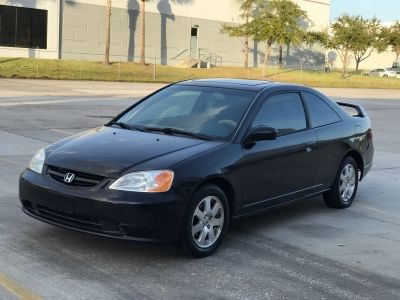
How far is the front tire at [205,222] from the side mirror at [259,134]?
656 mm

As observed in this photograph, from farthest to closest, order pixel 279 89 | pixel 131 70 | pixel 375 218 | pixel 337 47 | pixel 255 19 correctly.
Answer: pixel 337 47, pixel 255 19, pixel 131 70, pixel 375 218, pixel 279 89

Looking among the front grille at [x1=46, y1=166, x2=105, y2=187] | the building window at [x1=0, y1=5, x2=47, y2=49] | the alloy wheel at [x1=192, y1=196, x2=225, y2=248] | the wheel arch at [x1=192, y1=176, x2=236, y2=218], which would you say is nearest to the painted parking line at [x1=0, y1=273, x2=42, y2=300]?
the front grille at [x1=46, y1=166, x2=105, y2=187]

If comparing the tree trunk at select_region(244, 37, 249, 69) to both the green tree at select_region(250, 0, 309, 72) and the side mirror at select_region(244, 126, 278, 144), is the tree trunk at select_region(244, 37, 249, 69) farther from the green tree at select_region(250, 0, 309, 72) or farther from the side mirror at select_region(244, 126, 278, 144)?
the side mirror at select_region(244, 126, 278, 144)

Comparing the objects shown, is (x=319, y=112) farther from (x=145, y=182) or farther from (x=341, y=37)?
(x=341, y=37)

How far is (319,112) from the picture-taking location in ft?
23.0

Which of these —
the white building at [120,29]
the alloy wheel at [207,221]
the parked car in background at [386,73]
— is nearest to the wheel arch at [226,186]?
the alloy wheel at [207,221]

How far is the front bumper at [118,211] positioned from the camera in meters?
4.80

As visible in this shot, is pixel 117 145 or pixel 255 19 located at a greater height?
pixel 255 19

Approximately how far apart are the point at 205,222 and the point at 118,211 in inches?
33.2

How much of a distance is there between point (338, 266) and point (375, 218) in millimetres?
1999

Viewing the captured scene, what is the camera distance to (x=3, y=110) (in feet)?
52.1

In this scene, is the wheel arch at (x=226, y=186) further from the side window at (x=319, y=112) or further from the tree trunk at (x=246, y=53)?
the tree trunk at (x=246, y=53)

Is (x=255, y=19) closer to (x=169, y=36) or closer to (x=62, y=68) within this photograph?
(x=169, y=36)

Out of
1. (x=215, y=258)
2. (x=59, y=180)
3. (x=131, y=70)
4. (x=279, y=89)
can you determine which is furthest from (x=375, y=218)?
(x=131, y=70)
